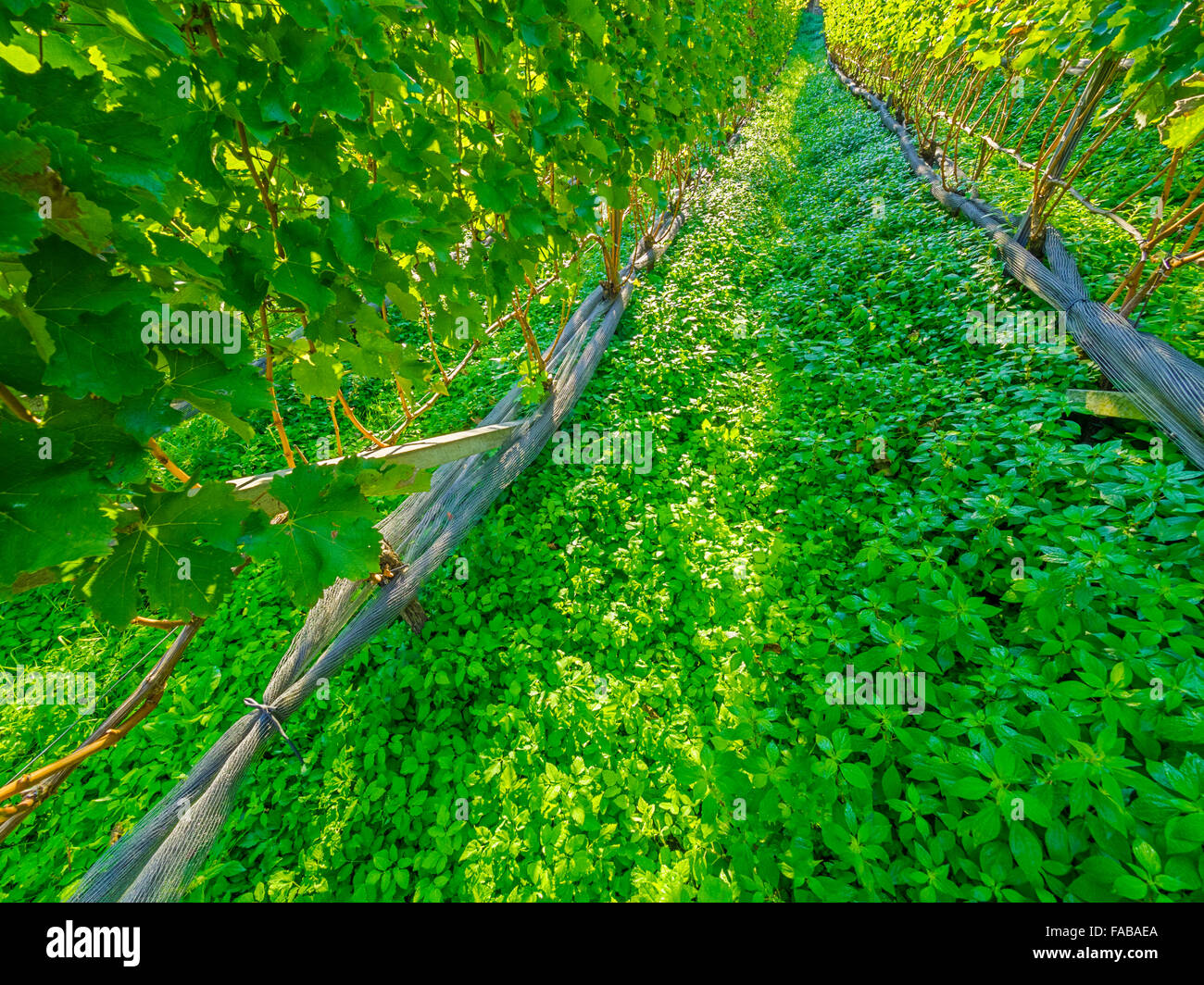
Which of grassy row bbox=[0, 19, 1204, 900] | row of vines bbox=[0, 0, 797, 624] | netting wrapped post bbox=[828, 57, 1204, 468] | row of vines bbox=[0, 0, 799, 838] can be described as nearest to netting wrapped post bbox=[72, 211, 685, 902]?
grassy row bbox=[0, 19, 1204, 900]

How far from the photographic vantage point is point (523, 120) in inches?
86.0

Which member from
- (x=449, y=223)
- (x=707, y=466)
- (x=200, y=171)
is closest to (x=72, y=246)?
(x=200, y=171)

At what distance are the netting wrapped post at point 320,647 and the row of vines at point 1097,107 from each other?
10.6 feet

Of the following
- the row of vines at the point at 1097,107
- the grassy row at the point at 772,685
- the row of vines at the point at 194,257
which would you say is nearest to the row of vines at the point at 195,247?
the row of vines at the point at 194,257

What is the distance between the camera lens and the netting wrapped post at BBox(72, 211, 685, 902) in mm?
1622

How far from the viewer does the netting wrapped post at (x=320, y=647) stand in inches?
63.9

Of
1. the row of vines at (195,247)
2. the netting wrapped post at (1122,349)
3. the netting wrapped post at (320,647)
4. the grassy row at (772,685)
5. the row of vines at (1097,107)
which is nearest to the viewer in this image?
the row of vines at (195,247)

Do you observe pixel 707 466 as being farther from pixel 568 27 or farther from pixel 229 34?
pixel 229 34

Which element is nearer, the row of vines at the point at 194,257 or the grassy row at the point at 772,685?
the row of vines at the point at 194,257

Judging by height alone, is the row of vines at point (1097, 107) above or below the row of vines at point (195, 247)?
above

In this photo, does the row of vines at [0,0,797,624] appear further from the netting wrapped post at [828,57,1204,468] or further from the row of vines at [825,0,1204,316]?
the netting wrapped post at [828,57,1204,468]

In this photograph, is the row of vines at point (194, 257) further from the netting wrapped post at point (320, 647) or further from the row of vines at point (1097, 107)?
the row of vines at point (1097, 107)

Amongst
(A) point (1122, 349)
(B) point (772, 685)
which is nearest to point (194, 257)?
(B) point (772, 685)

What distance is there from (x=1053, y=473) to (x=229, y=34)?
11.0ft
